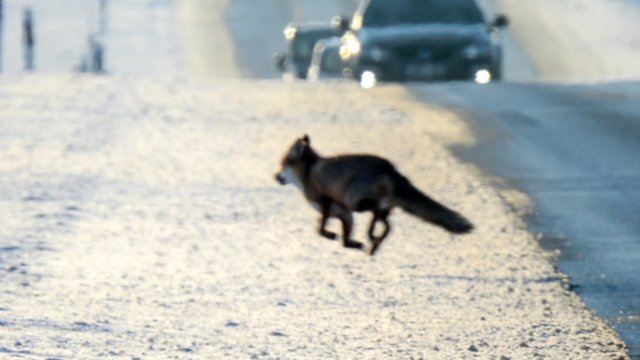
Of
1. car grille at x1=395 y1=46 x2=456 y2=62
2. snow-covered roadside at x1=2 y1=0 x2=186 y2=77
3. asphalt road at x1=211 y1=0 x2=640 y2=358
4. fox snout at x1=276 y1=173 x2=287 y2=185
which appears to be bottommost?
snow-covered roadside at x1=2 y1=0 x2=186 y2=77

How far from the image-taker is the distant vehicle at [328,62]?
1140 inches

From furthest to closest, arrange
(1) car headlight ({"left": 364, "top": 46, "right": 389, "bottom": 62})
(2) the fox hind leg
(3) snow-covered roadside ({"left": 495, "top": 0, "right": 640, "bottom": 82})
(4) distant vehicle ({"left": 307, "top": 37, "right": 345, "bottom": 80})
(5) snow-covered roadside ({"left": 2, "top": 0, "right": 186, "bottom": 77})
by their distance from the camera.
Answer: (5) snow-covered roadside ({"left": 2, "top": 0, "right": 186, "bottom": 77}) → (3) snow-covered roadside ({"left": 495, "top": 0, "right": 640, "bottom": 82}) → (4) distant vehicle ({"left": 307, "top": 37, "right": 345, "bottom": 80}) → (1) car headlight ({"left": 364, "top": 46, "right": 389, "bottom": 62}) → (2) the fox hind leg

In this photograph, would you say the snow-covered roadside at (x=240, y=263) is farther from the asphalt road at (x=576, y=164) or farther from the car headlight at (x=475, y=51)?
the car headlight at (x=475, y=51)

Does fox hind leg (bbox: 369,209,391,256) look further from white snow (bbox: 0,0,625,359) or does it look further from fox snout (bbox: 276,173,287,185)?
white snow (bbox: 0,0,625,359)

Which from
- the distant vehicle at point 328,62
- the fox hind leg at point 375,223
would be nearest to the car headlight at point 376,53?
the distant vehicle at point 328,62

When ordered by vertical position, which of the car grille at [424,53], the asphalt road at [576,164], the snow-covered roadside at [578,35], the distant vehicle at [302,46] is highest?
the asphalt road at [576,164]

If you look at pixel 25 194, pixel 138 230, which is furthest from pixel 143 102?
pixel 138 230

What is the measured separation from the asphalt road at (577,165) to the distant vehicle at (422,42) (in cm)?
157

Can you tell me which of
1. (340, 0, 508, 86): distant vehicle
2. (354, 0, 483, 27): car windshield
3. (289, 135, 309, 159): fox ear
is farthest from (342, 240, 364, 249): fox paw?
(354, 0, 483, 27): car windshield

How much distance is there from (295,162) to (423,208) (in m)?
0.47

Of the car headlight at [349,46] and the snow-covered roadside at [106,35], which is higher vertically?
the car headlight at [349,46]

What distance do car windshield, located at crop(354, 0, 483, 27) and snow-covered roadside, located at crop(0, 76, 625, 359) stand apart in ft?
21.8

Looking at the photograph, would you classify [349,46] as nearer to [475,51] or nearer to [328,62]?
[475,51]

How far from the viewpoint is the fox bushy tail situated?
5773 mm
